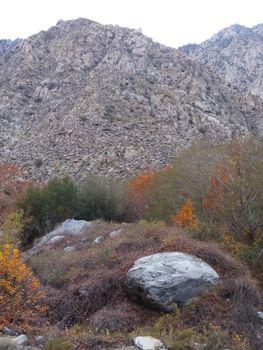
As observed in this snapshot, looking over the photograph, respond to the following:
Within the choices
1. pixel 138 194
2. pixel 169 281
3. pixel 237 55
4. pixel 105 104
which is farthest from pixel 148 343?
pixel 237 55

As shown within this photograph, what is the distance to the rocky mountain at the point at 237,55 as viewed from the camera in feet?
341

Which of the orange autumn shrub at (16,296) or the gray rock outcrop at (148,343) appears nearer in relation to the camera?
the gray rock outcrop at (148,343)

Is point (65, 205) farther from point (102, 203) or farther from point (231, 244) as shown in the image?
point (231, 244)

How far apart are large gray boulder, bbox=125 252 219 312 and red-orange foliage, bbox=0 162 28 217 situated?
24295 millimetres

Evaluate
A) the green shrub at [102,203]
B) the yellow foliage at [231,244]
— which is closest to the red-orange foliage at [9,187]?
the green shrub at [102,203]

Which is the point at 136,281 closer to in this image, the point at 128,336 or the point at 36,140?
the point at 128,336

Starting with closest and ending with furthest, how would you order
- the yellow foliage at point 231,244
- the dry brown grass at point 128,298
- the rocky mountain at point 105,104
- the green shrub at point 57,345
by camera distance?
the green shrub at point 57,345, the dry brown grass at point 128,298, the yellow foliage at point 231,244, the rocky mountain at point 105,104

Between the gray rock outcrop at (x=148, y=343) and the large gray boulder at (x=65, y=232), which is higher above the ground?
the gray rock outcrop at (x=148, y=343)

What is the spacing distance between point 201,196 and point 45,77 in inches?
1970

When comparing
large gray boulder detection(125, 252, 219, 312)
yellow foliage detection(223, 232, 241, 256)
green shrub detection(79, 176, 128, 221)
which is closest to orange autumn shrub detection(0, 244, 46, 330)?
large gray boulder detection(125, 252, 219, 312)

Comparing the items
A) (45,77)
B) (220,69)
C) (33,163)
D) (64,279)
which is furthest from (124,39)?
(64,279)

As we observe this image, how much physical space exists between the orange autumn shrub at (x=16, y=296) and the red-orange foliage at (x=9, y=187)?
2382 centimetres

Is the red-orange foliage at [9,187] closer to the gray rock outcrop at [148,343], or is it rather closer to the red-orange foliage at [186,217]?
the red-orange foliage at [186,217]

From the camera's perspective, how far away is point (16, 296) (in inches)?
368
